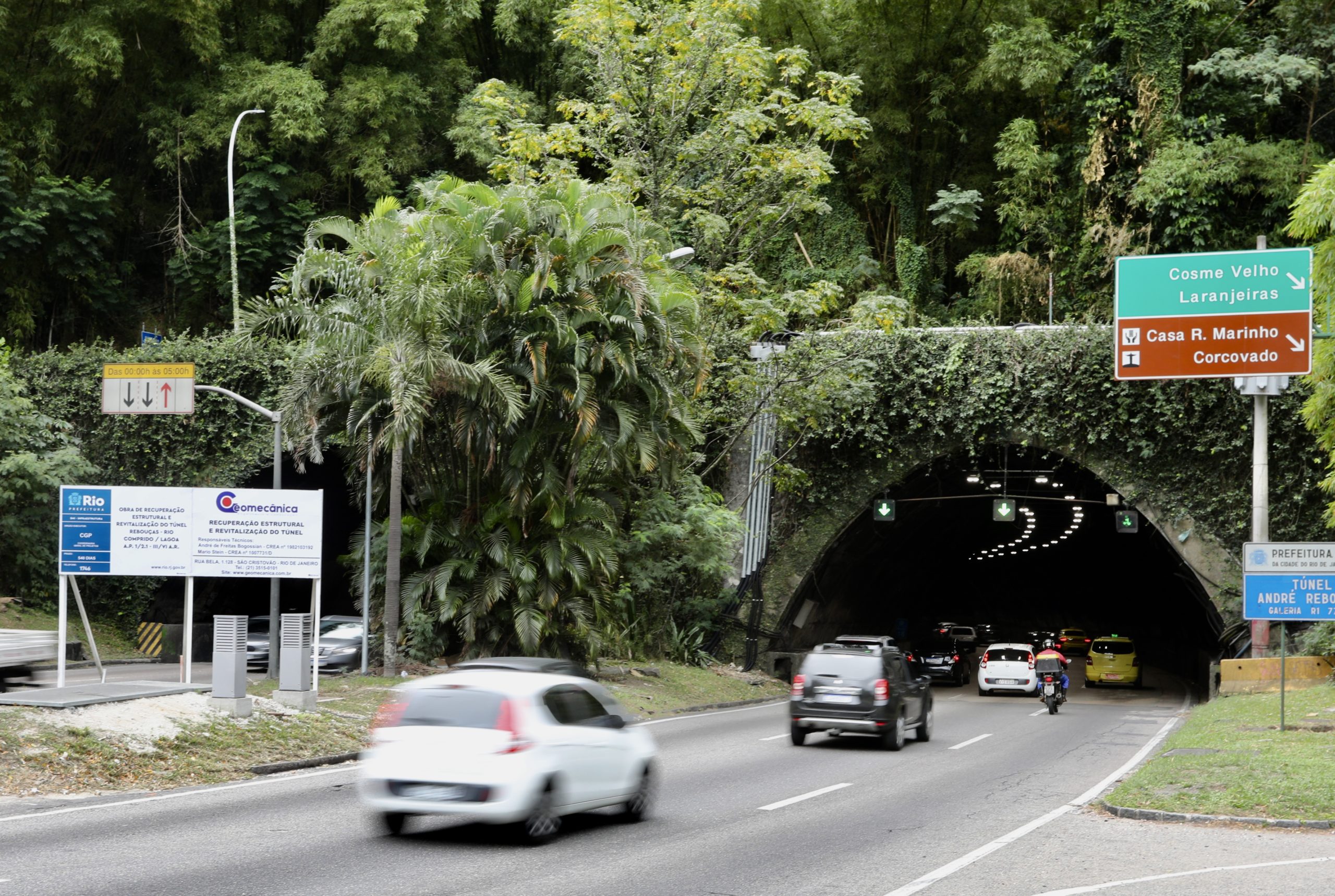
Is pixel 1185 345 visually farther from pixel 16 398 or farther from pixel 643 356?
pixel 16 398

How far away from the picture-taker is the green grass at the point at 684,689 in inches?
1041

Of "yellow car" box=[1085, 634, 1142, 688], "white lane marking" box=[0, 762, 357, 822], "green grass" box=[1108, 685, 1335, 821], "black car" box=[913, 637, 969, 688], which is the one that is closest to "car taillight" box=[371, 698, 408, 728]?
"white lane marking" box=[0, 762, 357, 822]

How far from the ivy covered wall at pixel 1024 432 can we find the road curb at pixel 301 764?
18.9 meters

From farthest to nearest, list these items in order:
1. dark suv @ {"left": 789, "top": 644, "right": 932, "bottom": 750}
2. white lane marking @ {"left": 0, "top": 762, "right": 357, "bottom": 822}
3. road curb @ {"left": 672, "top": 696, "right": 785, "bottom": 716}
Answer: road curb @ {"left": 672, "top": 696, "right": 785, "bottom": 716}
dark suv @ {"left": 789, "top": 644, "right": 932, "bottom": 750}
white lane marking @ {"left": 0, "top": 762, "right": 357, "bottom": 822}

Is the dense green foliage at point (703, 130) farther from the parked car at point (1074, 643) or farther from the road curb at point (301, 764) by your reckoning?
the road curb at point (301, 764)

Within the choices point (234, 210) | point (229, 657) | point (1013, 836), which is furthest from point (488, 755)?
point (234, 210)

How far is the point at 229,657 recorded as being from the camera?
17.6 metres

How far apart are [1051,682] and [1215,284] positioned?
943 centimetres

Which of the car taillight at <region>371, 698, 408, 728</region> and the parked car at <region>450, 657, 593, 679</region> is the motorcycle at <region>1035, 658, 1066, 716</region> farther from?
the car taillight at <region>371, 698, 408, 728</region>

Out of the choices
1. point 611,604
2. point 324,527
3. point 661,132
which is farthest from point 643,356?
point 324,527

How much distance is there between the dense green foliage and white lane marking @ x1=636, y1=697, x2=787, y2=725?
10.3m

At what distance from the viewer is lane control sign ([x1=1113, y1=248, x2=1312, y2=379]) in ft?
83.7

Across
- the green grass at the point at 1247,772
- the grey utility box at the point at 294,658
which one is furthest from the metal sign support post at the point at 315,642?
the green grass at the point at 1247,772

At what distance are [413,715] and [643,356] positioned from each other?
16.0m
